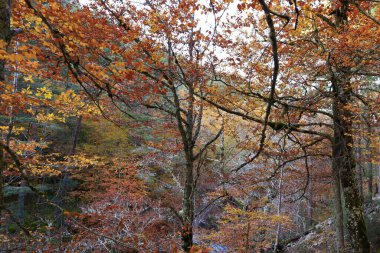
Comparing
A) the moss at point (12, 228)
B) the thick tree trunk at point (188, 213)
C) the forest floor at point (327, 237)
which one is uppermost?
the thick tree trunk at point (188, 213)

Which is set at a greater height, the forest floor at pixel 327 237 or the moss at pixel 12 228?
the forest floor at pixel 327 237

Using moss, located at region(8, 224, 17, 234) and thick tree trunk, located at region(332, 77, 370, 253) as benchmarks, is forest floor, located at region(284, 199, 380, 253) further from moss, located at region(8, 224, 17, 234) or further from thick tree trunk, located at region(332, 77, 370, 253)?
moss, located at region(8, 224, 17, 234)

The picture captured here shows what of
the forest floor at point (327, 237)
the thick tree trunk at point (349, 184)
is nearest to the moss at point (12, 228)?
the forest floor at point (327, 237)

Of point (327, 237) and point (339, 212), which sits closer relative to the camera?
point (339, 212)

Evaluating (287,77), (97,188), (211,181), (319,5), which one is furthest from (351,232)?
(97,188)

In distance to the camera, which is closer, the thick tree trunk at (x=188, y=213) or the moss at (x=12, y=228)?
the thick tree trunk at (x=188, y=213)

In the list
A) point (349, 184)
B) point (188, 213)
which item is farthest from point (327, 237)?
point (188, 213)

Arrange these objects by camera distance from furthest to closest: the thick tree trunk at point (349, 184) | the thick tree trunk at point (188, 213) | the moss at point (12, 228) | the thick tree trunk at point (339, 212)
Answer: the moss at point (12, 228), the thick tree trunk at point (188, 213), the thick tree trunk at point (349, 184), the thick tree trunk at point (339, 212)

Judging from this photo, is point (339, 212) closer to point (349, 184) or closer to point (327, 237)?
point (349, 184)

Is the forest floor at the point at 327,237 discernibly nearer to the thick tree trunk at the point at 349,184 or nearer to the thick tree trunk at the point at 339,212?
the thick tree trunk at the point at 349,184

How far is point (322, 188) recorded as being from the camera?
51.3 feet

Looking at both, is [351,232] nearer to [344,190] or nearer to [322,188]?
[344,190]

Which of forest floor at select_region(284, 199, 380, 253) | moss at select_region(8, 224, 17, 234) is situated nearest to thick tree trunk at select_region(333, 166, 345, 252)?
forest floor at select_region(284, 199, 380, 253)

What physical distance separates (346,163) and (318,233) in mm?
7642
